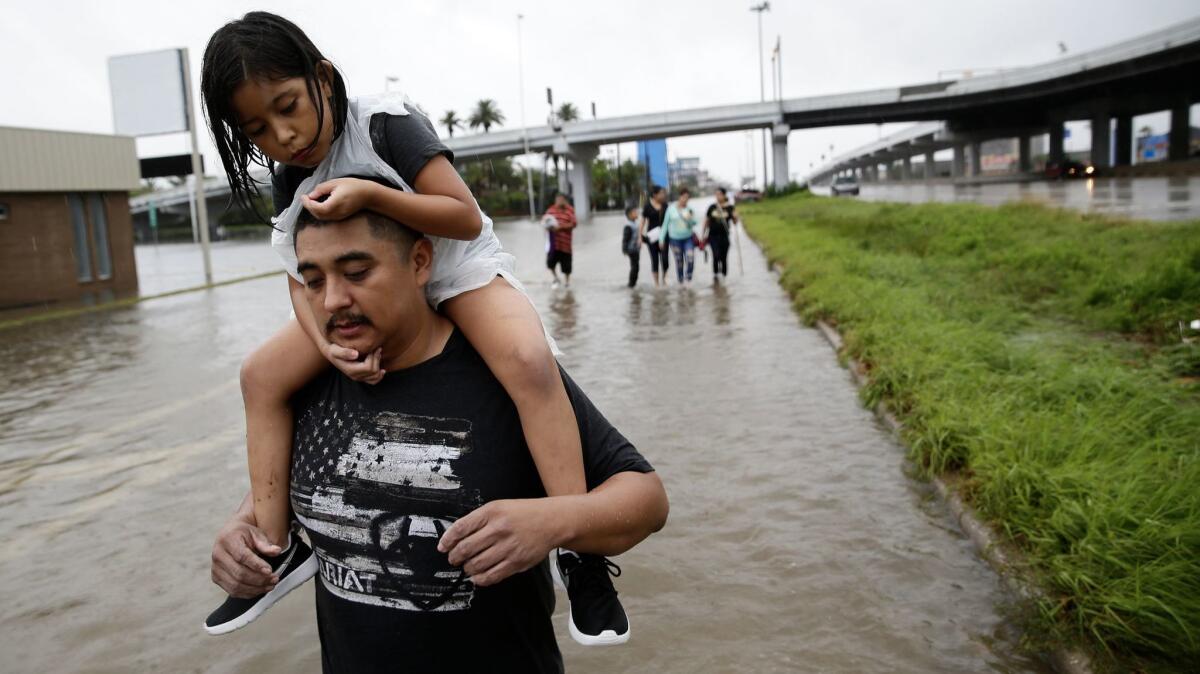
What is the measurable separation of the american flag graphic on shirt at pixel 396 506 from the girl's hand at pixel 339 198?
375mm

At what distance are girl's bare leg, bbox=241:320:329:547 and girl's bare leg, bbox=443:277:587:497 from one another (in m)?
0.38

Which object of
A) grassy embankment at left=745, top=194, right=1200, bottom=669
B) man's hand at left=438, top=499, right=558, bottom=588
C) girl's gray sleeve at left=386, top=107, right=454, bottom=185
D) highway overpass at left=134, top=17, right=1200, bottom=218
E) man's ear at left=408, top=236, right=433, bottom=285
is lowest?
grassy embankment at left=745, top=194, right=1200, bottom=669

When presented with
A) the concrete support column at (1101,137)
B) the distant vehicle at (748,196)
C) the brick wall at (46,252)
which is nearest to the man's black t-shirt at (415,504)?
the brick wall at (46,252)

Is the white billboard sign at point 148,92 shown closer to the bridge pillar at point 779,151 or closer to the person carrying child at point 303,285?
the person carrying child at point 303,285

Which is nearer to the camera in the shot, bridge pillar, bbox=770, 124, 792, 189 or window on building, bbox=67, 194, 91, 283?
window on building, bbox=67, 194, 91, 283

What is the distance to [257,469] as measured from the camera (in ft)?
6.02

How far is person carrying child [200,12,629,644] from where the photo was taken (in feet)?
5.56

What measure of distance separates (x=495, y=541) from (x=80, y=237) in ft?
76.2

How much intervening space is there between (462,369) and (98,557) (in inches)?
158

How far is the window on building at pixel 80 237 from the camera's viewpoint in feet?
68.4

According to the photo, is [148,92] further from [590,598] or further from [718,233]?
[590,598]

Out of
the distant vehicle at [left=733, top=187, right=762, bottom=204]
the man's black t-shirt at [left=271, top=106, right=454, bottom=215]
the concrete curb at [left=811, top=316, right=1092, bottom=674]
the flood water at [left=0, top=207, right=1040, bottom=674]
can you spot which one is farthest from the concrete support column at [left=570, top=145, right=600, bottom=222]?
the man's black t-shirt at [left=271, top=106, right=454, bottom=215]

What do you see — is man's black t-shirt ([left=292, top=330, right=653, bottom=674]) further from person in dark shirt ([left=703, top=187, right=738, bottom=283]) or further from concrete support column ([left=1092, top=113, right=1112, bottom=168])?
concrete support column ([left=1092, top=113, right=1112, bottom=168])

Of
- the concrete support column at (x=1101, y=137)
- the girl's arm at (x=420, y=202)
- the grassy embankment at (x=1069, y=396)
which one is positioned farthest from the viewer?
the concrete support column at (x=1101, y=137)
